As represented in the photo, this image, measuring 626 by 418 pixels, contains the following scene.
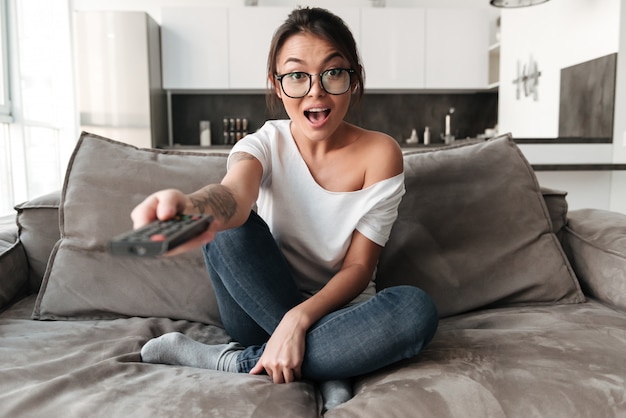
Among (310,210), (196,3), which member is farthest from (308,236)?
(196,3)

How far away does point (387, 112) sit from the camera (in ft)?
16.5

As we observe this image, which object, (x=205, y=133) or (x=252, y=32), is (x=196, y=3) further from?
(x=205, y=133)

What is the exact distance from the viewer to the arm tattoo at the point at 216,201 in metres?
0.76

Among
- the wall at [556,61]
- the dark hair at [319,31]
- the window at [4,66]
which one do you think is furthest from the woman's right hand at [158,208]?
the window at [4,66]

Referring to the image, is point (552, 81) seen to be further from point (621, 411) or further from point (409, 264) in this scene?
point (621, 411)

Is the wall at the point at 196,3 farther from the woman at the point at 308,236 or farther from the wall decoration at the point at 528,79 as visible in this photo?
the woman at the point at 308,236

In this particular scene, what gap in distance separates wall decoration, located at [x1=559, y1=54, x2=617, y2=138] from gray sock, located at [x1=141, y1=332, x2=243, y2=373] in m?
2.74

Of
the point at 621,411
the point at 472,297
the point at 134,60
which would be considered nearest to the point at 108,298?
the point at 472,297

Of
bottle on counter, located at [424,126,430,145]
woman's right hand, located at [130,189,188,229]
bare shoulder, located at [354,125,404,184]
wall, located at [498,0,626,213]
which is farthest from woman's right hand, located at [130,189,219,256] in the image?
bottle on counter, located at [424,126,430,145]

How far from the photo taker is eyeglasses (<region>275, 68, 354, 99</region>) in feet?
3.46

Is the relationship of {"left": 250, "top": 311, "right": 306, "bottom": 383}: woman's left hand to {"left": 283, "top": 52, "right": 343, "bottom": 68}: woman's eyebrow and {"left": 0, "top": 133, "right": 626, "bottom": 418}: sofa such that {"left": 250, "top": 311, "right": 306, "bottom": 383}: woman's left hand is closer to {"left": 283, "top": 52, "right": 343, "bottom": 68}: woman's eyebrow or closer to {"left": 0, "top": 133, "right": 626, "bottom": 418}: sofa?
{"left": 0, "top": 133, "right": 626, "bottom": 418}: sofa

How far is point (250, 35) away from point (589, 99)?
2.67m

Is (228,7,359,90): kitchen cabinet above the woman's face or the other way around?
above

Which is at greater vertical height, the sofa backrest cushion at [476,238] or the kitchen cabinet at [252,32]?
the kitchen cabinet at [252,32]
